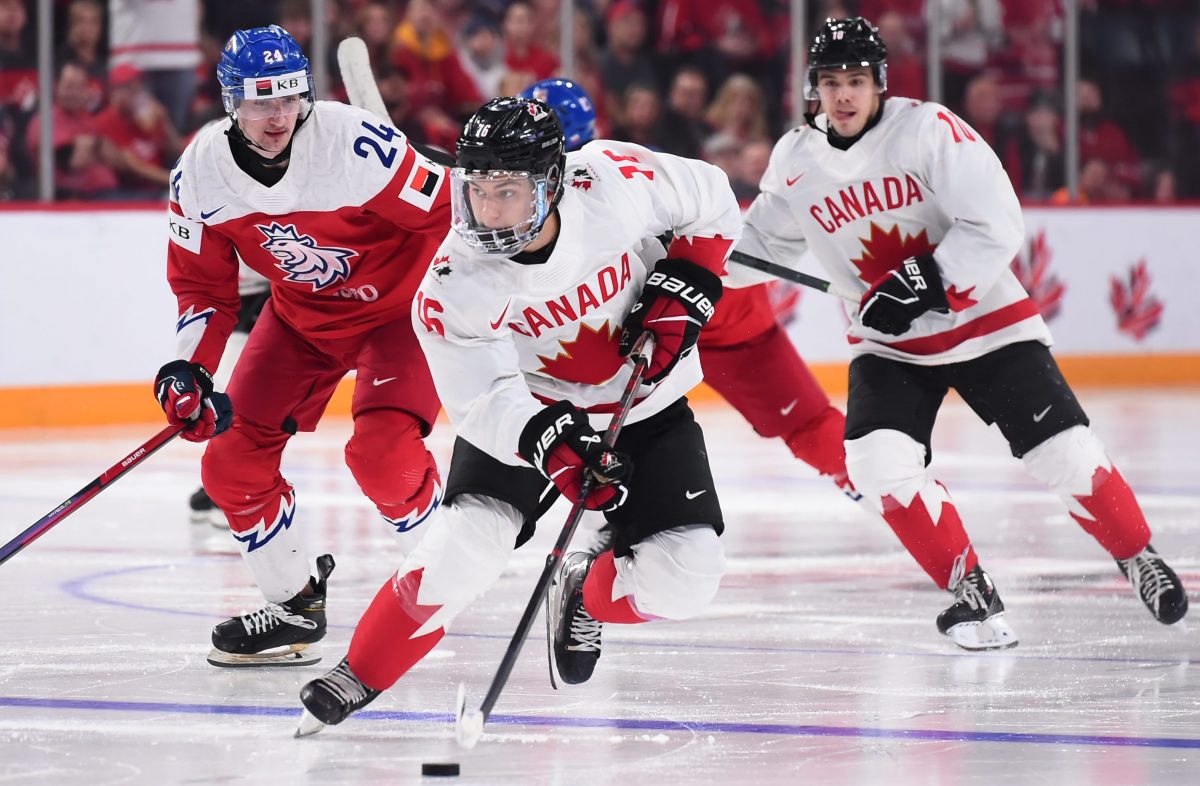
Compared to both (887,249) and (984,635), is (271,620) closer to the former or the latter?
(984,635)

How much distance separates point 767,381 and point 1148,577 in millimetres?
1059

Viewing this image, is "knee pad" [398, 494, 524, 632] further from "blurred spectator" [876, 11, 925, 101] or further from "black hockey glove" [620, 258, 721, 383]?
"blurred spectator" [876, 11, 925, 101]

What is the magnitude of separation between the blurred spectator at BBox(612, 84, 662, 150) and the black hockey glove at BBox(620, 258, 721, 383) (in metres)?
6.12

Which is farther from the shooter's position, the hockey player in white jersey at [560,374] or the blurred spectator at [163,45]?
the blurred spectator at [163,45]

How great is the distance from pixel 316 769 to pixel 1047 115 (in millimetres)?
8072

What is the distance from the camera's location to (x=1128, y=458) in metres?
6.84

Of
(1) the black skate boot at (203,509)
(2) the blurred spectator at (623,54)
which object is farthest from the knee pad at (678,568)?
(2) the blurred spectator at (623,54)

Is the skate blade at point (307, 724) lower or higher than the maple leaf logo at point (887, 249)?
lower

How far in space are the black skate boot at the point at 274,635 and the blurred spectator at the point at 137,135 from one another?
4862 mm

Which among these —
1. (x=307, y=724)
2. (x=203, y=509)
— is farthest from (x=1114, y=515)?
(x=203, y=509)

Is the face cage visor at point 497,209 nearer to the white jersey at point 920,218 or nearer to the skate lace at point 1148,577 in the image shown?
the white jersey at point 920,218

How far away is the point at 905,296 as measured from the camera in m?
3.75

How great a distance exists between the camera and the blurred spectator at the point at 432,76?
8.81 m

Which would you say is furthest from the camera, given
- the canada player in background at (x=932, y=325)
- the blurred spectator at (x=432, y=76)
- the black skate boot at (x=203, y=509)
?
the blurred spectator at (x=432, y=76)
